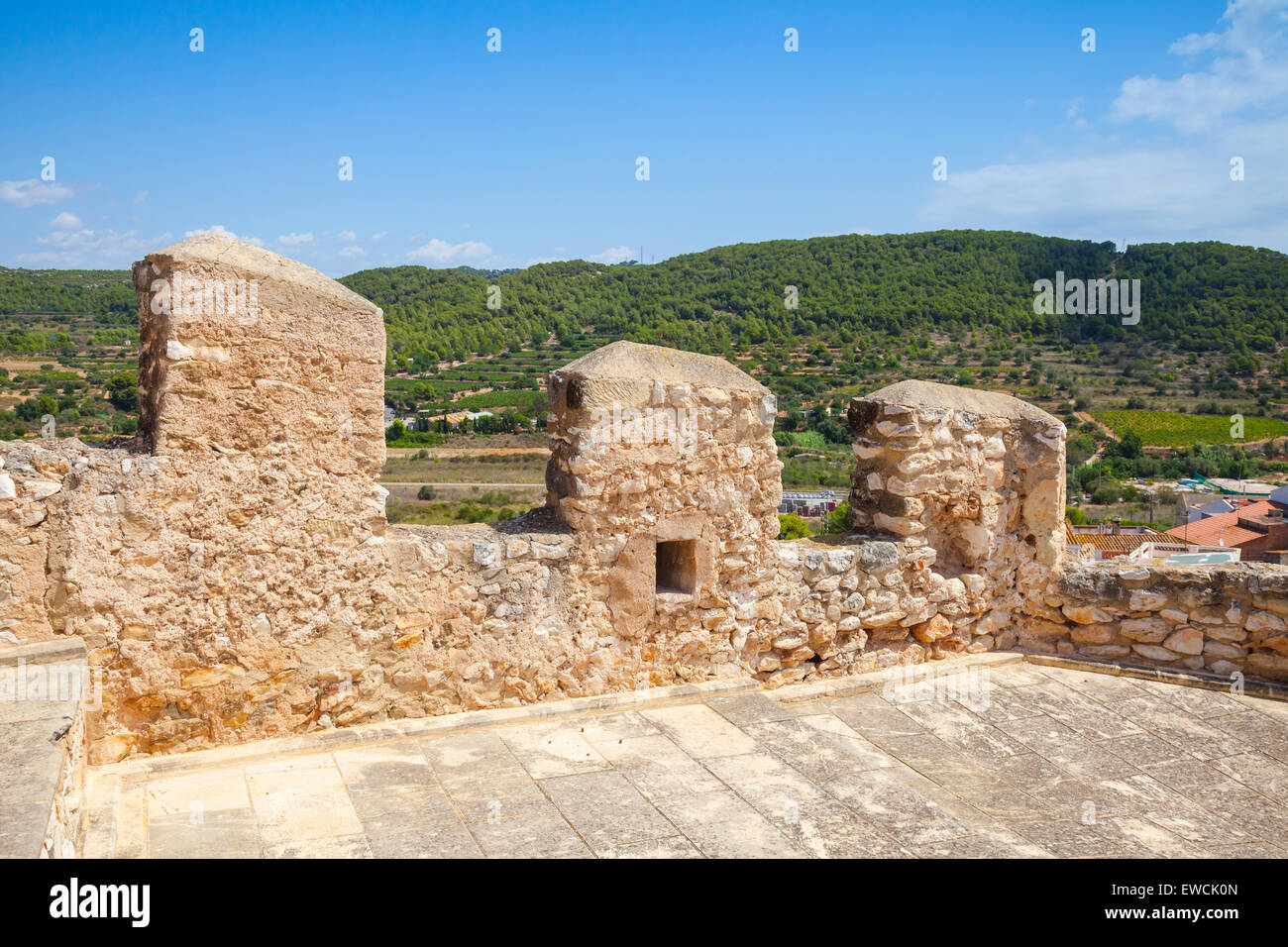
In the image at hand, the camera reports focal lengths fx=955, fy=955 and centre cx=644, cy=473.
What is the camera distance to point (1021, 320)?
3147 centimetres

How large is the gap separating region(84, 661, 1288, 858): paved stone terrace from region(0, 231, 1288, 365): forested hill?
652 inches

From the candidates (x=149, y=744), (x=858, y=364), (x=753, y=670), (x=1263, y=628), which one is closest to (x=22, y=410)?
(x=149, y=744)

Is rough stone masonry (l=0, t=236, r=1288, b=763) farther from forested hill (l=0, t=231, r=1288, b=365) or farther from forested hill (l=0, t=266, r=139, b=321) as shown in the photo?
forested hill (l=0, t=266, r=139, b=321)

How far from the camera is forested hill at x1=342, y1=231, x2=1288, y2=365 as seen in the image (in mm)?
24250

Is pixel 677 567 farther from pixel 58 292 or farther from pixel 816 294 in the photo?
pixel 816 294

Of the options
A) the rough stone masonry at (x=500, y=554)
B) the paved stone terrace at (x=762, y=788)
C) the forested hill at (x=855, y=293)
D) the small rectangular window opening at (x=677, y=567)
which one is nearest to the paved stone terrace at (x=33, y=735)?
the rough stone masonry at (x=500, y=554)

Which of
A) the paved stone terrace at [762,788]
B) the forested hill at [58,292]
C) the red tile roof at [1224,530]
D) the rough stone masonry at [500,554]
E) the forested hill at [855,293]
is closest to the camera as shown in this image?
the paved stone terrace at [762,788]

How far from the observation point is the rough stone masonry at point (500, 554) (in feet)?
11.2

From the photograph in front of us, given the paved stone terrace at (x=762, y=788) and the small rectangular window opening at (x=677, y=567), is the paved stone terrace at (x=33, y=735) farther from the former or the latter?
the small rectangular window opening at (x=677, y=567)

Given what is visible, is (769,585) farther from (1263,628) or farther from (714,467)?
(1263,628)

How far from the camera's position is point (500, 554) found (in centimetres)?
407

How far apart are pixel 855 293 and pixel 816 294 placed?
123 centimetres

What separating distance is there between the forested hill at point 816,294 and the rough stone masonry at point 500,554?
51.9 ft

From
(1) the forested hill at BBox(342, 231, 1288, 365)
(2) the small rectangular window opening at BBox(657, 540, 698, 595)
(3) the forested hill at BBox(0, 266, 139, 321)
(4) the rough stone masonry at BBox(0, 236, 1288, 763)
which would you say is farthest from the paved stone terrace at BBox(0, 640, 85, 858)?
(3) the forested hill at BBox(0, 266, 139, 321)
